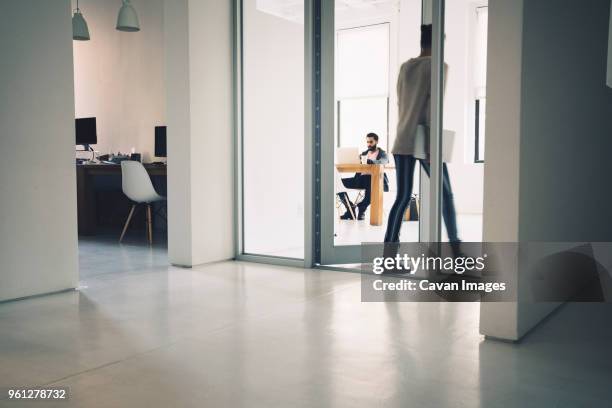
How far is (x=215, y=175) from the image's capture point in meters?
4.50

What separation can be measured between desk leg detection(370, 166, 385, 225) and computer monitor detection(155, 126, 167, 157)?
2890 mm

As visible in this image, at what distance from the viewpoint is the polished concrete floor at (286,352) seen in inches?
A: 71.2

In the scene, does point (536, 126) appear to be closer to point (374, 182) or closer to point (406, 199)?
point (406, 199)

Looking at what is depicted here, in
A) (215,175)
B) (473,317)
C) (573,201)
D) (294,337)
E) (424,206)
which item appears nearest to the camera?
(294,337)

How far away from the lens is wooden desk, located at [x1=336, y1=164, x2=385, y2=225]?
4348 millimetres

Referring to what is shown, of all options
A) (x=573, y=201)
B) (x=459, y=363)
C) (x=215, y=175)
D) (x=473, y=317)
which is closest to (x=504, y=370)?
(x=459, y=363)

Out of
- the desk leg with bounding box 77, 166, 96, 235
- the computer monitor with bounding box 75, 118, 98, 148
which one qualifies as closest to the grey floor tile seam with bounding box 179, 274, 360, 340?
the desk leg with bounding box 77, 166, 96, 235

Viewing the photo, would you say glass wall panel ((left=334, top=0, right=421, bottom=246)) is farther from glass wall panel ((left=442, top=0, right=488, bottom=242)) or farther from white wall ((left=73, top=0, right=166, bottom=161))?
white wall ((left=73, top=0, right=166, bottom=161))

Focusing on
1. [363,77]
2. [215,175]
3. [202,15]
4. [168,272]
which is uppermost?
[202,15]

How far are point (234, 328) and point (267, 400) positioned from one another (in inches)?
34.7

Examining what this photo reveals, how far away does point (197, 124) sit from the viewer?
4332 mm

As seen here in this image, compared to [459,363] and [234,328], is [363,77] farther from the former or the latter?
[459,363]

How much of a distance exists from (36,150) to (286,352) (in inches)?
79.6

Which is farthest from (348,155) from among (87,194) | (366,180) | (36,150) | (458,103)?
(87,194)
